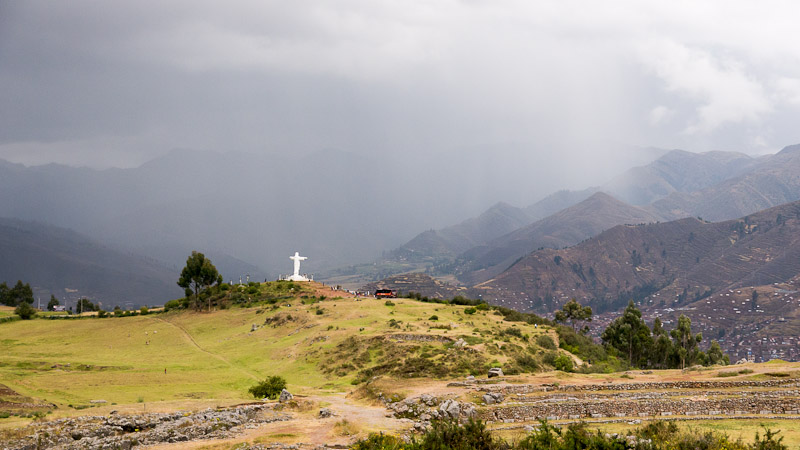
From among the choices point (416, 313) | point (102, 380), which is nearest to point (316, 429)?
point (102, 380)

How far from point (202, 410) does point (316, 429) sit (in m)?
7.78

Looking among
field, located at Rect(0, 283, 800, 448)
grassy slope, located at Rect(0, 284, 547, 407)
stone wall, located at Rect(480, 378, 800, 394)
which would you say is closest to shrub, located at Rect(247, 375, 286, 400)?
field, located at Rect(0, 283, 800, 448)

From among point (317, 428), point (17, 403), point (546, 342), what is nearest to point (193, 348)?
point (17, 403)

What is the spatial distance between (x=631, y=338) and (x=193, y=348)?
58.8m

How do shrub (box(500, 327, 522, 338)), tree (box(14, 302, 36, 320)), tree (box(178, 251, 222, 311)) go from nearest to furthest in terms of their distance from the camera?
shrub (box(500, 327, 522, 338)) → tree (box(178, 251, 222, 311)) → tree (box(14, 302, 36, 320))

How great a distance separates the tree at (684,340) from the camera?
236 ft

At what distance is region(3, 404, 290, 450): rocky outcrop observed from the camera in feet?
80.4

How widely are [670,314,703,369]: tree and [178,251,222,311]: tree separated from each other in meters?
69.7

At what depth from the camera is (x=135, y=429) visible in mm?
27078

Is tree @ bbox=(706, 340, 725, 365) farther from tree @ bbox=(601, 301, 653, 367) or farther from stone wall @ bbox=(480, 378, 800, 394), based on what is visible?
stone wall @ bbox=(480, 378, 800, 394)

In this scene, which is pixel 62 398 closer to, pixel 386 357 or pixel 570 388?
pixel 386 357

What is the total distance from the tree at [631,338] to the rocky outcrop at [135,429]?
58881 millimetres

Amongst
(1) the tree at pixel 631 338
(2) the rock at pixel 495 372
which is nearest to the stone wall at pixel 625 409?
(2) the rock at pixel 495 372

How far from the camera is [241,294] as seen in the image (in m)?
82.7
